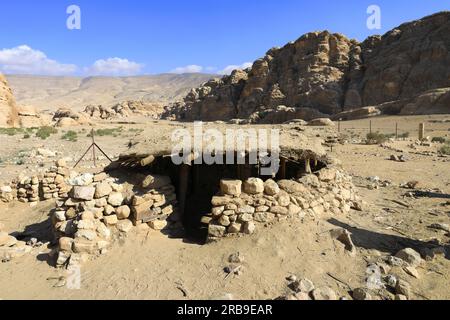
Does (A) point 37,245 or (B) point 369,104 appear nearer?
(A) point 37,245

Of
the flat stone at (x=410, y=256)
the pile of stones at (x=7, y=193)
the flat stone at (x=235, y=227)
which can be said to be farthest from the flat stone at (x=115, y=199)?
the flat stone at (x=410, y=256)

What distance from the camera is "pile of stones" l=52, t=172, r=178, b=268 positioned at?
5.18m

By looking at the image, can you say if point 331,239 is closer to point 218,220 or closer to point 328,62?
point 218,220

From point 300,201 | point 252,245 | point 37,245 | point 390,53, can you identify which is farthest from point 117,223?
point 390,53

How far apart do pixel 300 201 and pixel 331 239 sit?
78 centimetres

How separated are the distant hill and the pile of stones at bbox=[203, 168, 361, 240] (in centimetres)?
10485

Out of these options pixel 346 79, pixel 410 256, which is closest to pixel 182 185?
pixel 410 256

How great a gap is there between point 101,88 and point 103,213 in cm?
14583

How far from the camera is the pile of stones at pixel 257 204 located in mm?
5352

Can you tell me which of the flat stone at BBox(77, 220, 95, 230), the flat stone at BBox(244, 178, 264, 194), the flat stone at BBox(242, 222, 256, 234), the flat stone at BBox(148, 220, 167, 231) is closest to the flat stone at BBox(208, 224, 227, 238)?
the flat stone at BBox(242, 222, 256, 234)

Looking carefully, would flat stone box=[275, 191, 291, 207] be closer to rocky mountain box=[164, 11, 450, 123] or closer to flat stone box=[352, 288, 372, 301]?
flat stone box=[352, 288, 372, 301]

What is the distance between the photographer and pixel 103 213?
18.6 ft

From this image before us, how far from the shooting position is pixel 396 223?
6.25 metres
